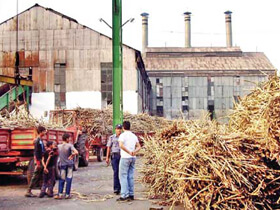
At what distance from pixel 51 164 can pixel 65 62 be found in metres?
26.8

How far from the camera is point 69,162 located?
424 inches

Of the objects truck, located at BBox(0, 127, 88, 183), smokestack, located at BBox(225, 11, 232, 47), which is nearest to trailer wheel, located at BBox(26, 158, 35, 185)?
truck, located at BBox(0, 127, 88, 183)

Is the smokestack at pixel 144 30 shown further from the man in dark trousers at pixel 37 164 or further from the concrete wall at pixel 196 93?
the man in dark trousers at pixel 37 164

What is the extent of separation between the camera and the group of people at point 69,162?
408 inches

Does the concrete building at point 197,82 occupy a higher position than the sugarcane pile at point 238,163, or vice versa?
the concrete building at point 197,82

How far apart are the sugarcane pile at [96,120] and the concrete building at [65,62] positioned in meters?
4.45

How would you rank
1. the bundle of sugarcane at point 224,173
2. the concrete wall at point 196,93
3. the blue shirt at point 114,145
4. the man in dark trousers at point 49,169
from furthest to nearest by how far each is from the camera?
the concrete wall at point 196,93, the blue shirt at point 114,145, the man in dark trousers at point 49,169, the bundle of sugarcane at point 224,173

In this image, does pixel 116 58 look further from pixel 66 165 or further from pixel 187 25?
pixel 187 25

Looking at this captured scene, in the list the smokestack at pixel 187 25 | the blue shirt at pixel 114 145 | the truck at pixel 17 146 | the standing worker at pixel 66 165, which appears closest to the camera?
the standing worker at pixel 66 165

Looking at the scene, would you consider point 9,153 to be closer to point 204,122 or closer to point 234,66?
point 204,122

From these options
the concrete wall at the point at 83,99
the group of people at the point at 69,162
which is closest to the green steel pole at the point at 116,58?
the group of people at the point at 69,162

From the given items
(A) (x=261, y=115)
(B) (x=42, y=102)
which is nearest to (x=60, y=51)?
(B) (x=42, y=102)

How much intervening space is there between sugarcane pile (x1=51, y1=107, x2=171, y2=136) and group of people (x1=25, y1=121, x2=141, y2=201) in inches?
447

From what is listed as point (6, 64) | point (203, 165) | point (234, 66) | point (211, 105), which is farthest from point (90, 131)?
point (234, 66)
